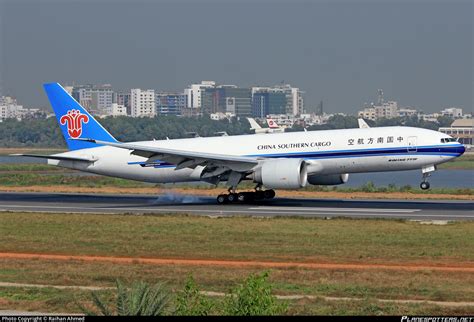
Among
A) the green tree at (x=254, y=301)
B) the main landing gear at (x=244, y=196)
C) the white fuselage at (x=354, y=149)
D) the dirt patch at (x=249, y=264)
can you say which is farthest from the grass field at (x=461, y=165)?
the green tree at (x=254, y=301)

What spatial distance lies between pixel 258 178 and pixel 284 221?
8213 mm

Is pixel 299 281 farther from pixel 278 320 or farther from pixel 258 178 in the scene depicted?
pixel 258 178

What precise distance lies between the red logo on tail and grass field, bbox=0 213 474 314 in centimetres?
1029

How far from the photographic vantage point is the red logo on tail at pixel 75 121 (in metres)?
53.4

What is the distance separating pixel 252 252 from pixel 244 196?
19.0 meters

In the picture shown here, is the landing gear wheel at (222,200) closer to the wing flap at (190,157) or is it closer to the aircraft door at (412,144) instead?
the wing flap at (190,157)

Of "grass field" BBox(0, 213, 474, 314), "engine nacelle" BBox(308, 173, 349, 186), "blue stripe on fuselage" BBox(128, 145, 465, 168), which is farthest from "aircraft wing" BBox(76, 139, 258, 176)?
"grass field" BBox(0, 213, 474, 314)

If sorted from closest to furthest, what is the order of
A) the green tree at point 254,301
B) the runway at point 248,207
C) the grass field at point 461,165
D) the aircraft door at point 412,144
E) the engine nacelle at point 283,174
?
the green tree at point 254,301
the runway at point 248,207
the engine nacelle at point 283,174
the aircraft door at point 412,144
the grass field at point 461,165

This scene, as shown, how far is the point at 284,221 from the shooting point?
39625 millimetres

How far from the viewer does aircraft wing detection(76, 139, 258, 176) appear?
1863 inches

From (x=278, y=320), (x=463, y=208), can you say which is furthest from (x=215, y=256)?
(x=463, y=208)

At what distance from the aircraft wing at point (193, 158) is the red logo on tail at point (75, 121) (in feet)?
19.0

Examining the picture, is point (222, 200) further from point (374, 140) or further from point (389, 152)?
point (389, 152)

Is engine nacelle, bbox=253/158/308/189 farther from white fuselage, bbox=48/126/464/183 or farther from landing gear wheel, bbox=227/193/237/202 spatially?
landing gear wheel, bbox=227/193/237/202
